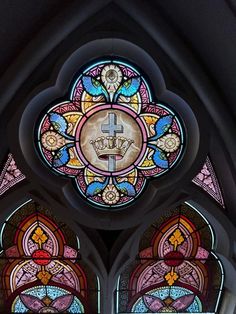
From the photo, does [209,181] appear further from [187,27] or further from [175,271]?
[187,27]

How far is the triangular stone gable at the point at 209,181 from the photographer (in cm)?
940

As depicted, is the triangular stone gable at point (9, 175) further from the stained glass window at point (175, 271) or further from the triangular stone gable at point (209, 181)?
the triangular stone gable at point (209, 181)

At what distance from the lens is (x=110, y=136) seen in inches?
368

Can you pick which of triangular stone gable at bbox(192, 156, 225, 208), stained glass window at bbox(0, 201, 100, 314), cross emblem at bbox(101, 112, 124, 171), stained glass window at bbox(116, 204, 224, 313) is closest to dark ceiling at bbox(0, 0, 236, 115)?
triangular stone gable at bbox(192, 156, 225, 208)

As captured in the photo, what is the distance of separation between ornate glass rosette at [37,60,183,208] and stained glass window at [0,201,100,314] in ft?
1.82

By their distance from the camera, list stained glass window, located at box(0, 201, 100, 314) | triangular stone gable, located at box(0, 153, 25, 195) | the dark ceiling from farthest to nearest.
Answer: stained glass window, located at box(0, 201, 100, 314) < triangular stone gable, located at box(0, 153, 25, 195) < the dark ceiling

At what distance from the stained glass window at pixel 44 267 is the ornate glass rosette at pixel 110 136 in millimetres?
554

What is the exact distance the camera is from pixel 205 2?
8.56m

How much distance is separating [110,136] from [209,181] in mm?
1090

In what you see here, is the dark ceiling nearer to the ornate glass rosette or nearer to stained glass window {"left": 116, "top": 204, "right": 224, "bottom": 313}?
the ornate glass rosette

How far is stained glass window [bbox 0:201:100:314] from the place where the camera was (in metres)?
9.48

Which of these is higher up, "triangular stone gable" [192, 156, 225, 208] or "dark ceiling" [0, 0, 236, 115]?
"dark ceiling" [0, 0, 236, 115]

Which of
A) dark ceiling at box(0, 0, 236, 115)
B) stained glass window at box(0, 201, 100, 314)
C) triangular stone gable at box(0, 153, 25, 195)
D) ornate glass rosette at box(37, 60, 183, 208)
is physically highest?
dark ceiling at box(0, 0, 236, 115)

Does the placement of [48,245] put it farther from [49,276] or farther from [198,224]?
[198,224]
